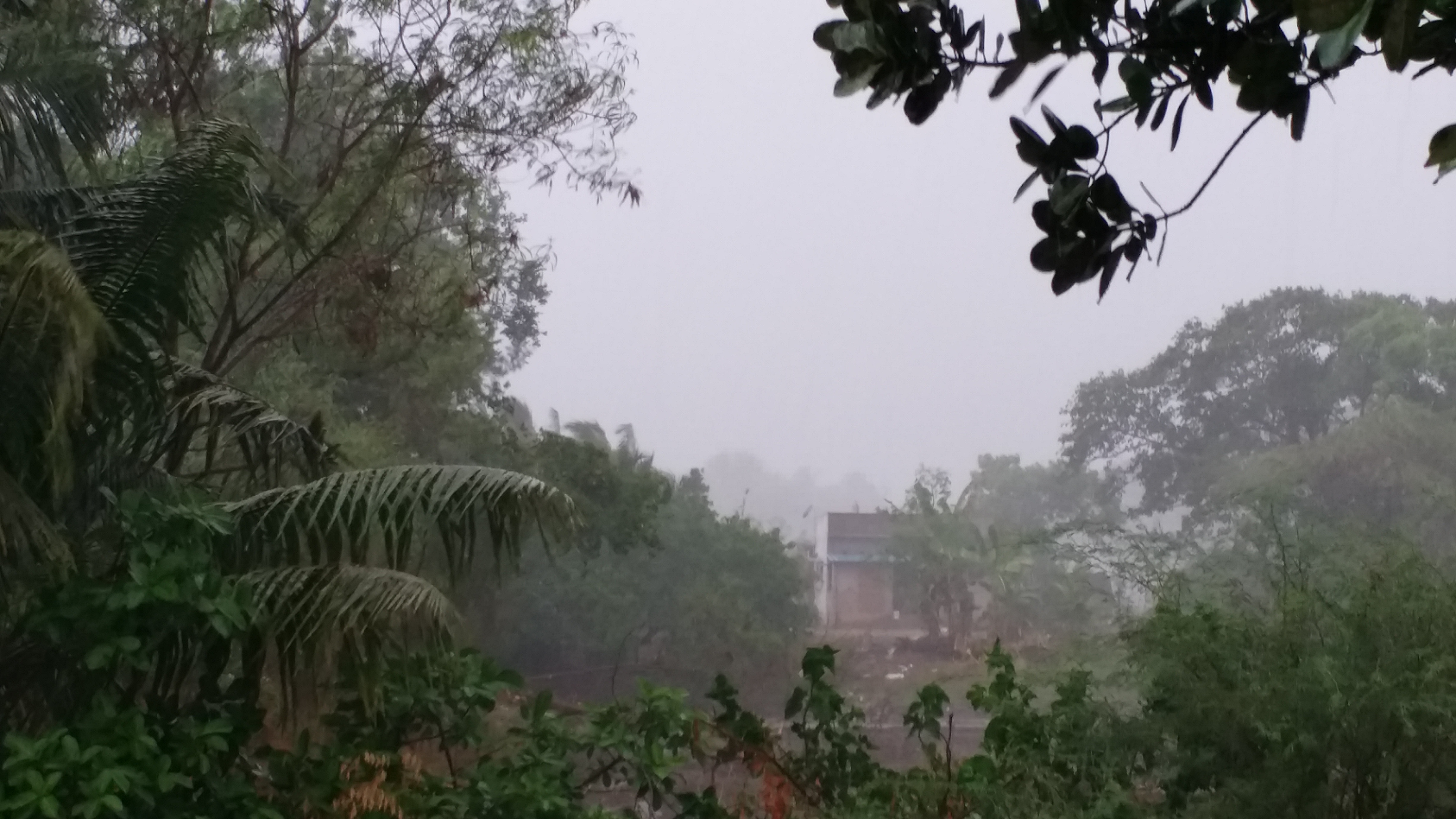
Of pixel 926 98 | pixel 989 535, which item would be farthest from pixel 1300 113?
pixel 989 535

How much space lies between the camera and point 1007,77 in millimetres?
1154

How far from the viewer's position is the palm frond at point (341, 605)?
1.88 metres

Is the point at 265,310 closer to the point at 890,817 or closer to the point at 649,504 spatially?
the point at 649,504

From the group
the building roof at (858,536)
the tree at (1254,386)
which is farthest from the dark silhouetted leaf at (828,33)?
the building roof at (858,536)

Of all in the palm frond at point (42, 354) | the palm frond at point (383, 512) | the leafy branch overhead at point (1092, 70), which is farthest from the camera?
the palm frond at point (383, 512)

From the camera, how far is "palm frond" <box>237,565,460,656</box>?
6.17 ft

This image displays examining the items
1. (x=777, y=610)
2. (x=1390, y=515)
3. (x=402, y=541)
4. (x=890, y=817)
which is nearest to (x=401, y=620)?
(x=402, y=541)

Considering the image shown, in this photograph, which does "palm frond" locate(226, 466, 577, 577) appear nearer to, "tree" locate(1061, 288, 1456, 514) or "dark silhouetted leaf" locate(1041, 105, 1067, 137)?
"dark silhouetted leaf" locate(1041, 105, 1067, 137)

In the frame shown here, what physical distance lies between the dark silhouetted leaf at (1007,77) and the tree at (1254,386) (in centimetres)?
211

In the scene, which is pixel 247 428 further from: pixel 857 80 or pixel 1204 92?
pixel 1204 92

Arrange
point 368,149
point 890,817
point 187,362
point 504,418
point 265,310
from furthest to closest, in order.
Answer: point 504,418 → point 368,149 → point 265,310 → point 187,362 → point 890,817

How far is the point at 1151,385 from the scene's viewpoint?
3.37m

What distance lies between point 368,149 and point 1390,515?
2.71m

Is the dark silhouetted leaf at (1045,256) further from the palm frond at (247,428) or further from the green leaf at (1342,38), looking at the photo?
the palm frond at (247,428)
